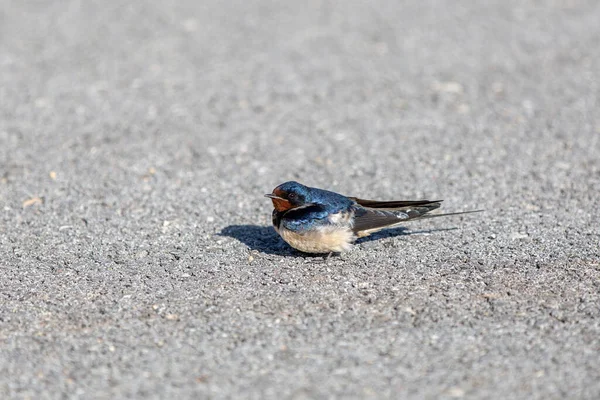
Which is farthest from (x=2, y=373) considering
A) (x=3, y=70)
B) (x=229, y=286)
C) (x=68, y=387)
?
(x=3, y=70)

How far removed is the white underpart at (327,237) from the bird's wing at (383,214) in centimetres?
7

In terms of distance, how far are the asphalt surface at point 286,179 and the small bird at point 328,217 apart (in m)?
0.17

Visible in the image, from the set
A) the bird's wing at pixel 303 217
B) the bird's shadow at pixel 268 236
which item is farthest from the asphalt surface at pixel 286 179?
the bird's wing at pixel 303 217

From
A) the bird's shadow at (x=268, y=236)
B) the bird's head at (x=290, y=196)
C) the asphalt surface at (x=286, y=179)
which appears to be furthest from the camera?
the bird's shadow at (x=268, y=236)

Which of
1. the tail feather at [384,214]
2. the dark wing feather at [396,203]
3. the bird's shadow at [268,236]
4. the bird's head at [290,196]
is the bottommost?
the bird's shadow at [268,236]

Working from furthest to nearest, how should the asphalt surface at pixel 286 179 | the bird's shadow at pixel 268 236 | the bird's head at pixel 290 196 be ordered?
1. the bird's shadow at pixel 268 236
2. the bird's head at pixel 290 196
3. the asphalt surface at pixel 286 179

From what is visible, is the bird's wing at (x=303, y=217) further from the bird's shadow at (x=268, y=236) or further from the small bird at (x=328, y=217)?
the bird's shadow at (x=268, y=236)

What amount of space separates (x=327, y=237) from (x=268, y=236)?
0.68 metres

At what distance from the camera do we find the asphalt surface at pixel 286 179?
4.01m

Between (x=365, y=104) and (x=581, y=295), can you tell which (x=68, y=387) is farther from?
(x=365, y=104)

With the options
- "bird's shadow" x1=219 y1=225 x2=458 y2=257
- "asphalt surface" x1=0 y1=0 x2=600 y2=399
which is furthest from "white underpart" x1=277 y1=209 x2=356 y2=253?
"bird's shadow" x1=219 y1=225 x2=458 y2=257

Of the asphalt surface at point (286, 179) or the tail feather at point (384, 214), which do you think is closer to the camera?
the asphalt surface at point (286, 179)

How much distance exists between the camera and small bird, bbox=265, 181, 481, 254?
5.10m

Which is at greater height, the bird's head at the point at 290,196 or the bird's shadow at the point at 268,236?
the bird's head at the point at 290,196
